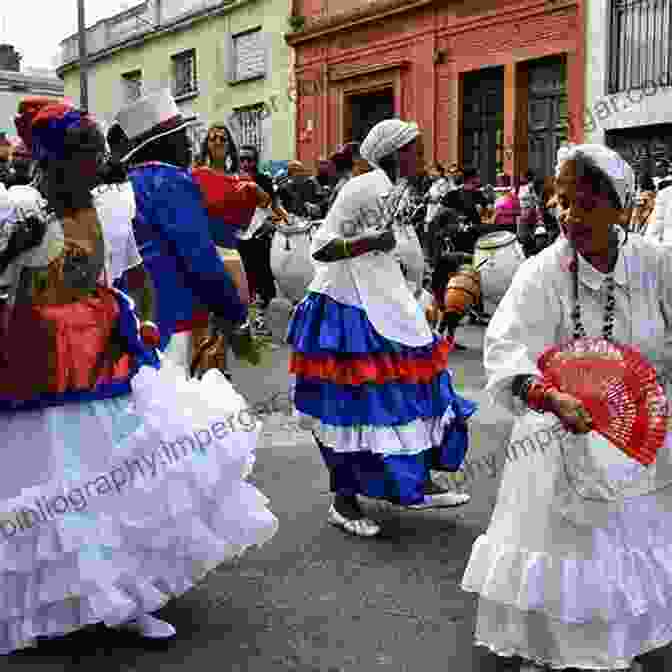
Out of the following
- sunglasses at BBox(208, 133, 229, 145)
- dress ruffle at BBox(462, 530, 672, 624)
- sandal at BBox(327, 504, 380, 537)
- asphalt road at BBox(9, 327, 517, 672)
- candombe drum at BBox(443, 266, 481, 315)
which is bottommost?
asphalt road at BBox(9, 327, 517, 672)

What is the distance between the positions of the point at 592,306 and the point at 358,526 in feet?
A: 6.34

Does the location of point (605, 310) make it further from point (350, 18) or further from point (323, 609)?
point (350, 18)

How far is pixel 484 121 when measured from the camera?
66.2 ft

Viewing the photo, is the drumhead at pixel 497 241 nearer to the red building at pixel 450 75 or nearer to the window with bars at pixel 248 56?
the red building at pixel 450 75

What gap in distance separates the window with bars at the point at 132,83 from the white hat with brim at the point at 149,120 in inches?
1158

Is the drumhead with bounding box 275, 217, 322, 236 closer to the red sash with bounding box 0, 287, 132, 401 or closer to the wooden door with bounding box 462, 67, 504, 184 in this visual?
the wooden door with bounding box 462, 67, 504, 184

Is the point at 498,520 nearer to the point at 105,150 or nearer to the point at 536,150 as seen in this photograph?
the point at 105,150

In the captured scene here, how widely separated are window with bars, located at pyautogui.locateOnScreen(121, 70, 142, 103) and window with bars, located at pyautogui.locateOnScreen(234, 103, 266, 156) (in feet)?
19.9

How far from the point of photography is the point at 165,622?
362cm

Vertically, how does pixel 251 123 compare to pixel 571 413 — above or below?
above

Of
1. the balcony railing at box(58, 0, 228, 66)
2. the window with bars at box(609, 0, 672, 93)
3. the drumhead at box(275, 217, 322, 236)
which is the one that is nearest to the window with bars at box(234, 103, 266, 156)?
the balcony railing at box(58, 0, 228, 66)

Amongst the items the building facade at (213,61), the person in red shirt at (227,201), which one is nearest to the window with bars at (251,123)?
the building facade at (213,61)

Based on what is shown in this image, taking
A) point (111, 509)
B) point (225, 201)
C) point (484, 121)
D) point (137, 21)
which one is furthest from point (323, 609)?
point (137, 21)

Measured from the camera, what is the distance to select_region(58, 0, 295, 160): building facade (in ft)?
85.1
